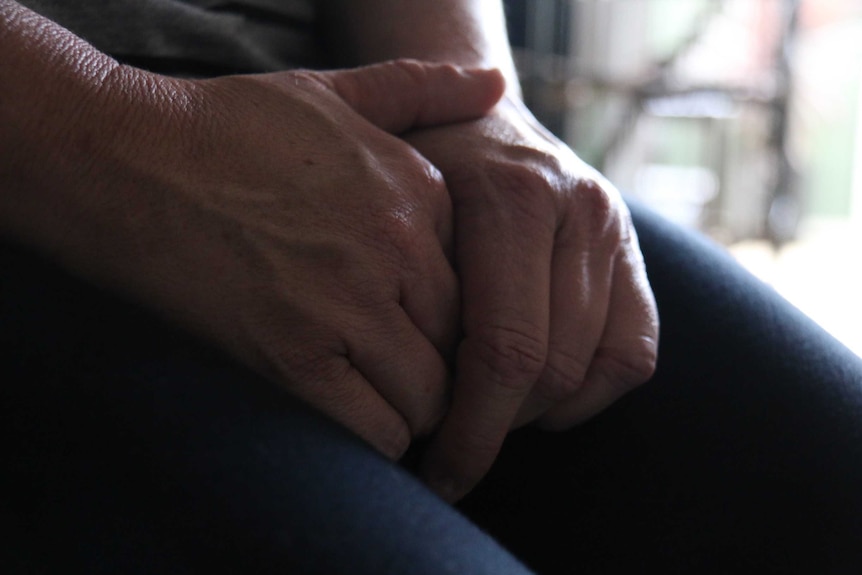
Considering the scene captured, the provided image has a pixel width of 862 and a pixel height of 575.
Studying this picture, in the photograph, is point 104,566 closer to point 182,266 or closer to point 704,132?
point 182,266

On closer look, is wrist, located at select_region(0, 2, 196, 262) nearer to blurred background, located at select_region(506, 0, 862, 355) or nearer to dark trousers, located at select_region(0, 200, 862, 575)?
dark trousers, located at select_region(0, 200, 862, 575)

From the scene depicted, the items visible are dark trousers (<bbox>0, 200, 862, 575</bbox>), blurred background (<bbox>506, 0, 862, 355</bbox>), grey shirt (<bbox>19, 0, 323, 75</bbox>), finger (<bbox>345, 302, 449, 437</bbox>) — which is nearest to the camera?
dark trousers (<bbox>0, 200, 862, 575</bbox>)

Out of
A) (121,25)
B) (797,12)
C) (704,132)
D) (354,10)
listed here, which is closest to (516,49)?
(797,12)

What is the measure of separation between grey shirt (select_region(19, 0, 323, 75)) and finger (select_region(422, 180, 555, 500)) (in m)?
0.24

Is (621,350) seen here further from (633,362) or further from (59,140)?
(59,140)

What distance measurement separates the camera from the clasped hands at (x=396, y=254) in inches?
16.8

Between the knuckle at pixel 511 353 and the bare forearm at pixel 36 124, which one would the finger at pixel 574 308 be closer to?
the knuckle at pixel 511 353

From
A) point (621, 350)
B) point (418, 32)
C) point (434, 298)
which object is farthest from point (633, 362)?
point (418, 32)

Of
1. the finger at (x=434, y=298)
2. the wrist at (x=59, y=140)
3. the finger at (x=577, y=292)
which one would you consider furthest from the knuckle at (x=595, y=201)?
the wrist at (x=59, y=140)

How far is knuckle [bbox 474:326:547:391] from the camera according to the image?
47cm

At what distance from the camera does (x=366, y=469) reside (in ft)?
1.22

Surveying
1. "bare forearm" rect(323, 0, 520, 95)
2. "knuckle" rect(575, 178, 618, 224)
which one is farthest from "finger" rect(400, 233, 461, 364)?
"bare forearm" rect(323, 0, 520, 95)

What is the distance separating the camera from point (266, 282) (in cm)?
43

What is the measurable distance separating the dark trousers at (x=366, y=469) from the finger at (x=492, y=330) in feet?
0.33
